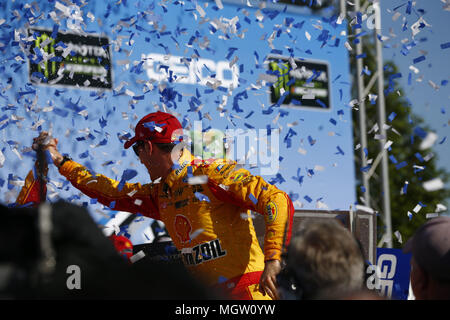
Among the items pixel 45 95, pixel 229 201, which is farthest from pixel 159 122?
pixel 45 95

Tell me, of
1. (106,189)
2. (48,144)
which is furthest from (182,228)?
(48,144)

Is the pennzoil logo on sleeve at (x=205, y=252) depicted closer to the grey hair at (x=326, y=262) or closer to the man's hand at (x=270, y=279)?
the man's hand at (x=270, y=279)

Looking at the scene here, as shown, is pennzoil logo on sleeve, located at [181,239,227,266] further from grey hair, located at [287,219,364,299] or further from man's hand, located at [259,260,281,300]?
grey hair, located at [287,219,364,299]

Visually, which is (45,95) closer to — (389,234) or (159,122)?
(159,122)

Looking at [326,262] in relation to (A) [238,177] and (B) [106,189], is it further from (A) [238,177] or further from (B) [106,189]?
(B) [106,189]

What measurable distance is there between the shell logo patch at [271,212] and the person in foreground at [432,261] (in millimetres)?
1167

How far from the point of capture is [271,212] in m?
3.09

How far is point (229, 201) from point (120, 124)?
1.82 m

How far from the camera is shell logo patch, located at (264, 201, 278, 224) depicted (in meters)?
3.09

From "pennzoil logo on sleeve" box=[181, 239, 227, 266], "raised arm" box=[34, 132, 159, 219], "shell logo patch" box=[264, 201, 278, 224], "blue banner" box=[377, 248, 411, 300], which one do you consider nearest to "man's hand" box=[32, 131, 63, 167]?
"raised arm" box=[34, 132, 159, 219]

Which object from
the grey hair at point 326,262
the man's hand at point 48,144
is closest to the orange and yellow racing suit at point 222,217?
the man's hand at point 48,144

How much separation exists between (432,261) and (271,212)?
1292mm

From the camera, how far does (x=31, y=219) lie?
0.85 metres
